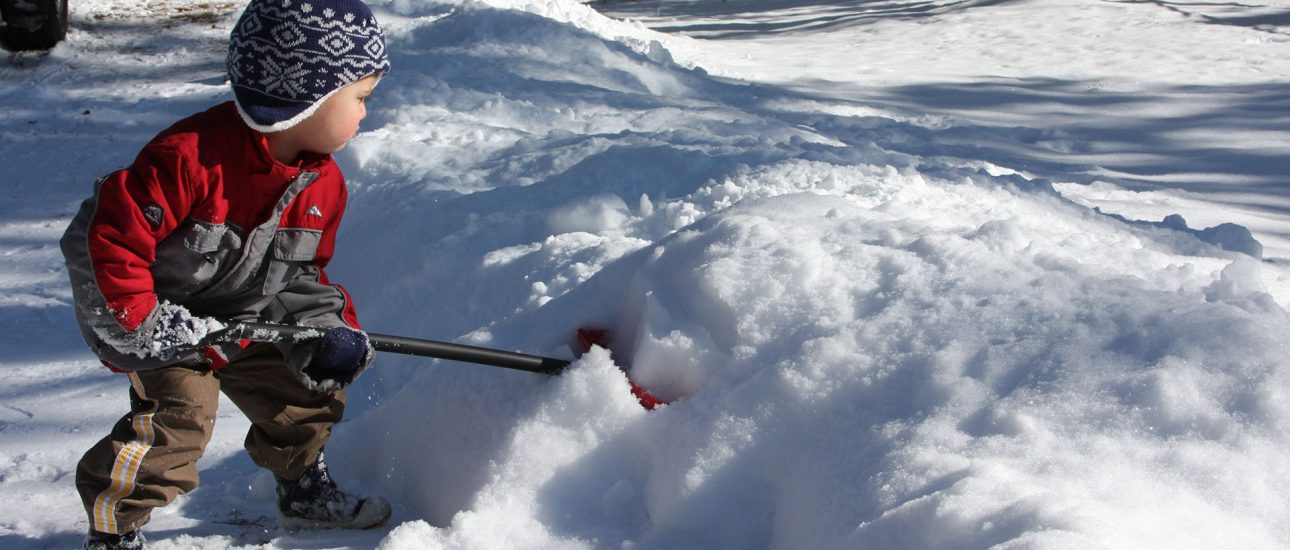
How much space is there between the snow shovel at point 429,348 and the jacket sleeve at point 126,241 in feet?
0.54

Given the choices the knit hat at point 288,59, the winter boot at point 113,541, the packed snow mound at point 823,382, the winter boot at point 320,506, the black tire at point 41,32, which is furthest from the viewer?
the black tire at point 41,32

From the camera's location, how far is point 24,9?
21.4 ft

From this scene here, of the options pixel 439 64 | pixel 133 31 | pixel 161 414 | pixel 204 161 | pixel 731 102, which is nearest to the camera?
pixel 204 161

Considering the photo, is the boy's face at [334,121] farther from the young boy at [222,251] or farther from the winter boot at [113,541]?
the winter boot at [113,541]

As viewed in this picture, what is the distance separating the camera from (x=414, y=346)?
2.14 m

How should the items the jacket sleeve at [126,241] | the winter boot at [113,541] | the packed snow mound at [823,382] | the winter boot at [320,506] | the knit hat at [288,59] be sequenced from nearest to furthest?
the packed snow mound at [823,382], the jacket sleeve at [126,241], the knit hat at [288,59], the winter boot at [113,541], the winter boot at [320,506]

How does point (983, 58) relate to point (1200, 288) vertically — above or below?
below

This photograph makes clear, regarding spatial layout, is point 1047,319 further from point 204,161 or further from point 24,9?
point 24,9

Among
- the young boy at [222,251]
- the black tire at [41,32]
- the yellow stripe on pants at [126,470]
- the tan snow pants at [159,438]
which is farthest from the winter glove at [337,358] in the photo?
the black tire at [41,32]

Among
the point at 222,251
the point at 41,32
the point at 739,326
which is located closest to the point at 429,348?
the point at 222,251

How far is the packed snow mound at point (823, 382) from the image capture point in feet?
5.54

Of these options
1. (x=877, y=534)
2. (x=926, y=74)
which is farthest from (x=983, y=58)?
(x=877, y=534)

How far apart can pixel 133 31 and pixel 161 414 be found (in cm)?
604

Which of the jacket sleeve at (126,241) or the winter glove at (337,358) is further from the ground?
the jacket sleeve at (126,241)
